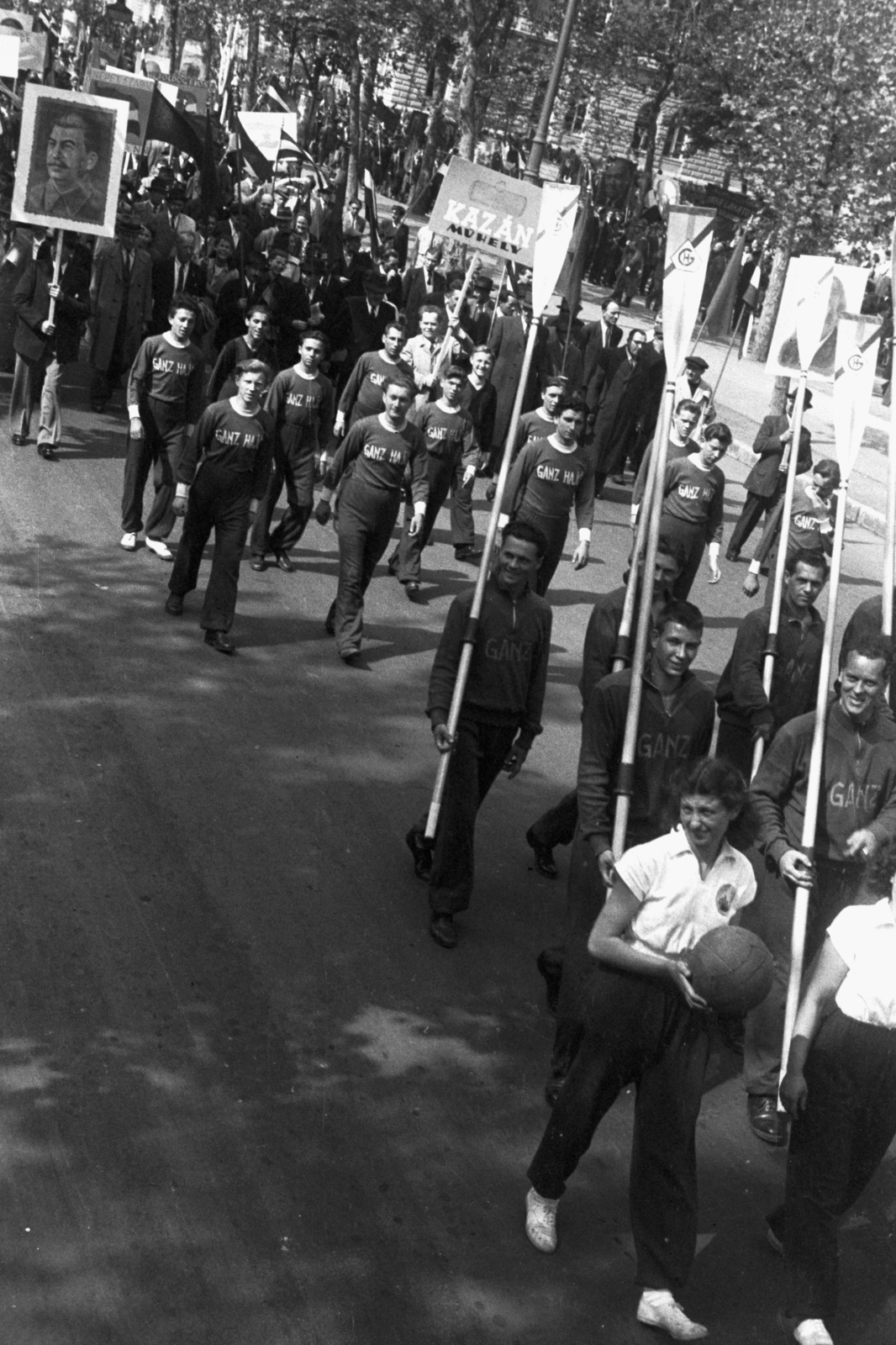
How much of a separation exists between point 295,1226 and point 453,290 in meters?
17.2

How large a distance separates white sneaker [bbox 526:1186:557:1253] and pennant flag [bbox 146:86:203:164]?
57.3 feet

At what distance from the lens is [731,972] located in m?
4.94

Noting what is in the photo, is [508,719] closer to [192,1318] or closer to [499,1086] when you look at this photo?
[499,1086]

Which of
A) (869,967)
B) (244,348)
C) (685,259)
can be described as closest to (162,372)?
(244,348)

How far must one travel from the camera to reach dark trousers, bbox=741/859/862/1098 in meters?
6.47

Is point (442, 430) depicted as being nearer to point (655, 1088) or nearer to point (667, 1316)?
point (655, 1088)

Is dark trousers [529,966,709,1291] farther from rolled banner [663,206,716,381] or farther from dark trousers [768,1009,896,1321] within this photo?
rolled banner [663,206,716,381]

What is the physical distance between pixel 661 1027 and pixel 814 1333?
3.42 feet

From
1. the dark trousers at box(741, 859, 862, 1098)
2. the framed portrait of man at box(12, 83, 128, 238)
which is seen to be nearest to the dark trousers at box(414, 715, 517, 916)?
the dark trousers at box(741, 859, 862, 1098)

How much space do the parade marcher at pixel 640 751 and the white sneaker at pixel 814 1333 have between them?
1.44 meters

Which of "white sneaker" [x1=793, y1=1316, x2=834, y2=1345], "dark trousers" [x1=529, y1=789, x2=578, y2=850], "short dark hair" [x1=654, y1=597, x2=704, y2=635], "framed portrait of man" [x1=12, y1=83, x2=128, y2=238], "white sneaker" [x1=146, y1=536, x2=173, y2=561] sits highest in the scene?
"framed portrait of man" [x1=12, y1=83, x2=128, y2=238]

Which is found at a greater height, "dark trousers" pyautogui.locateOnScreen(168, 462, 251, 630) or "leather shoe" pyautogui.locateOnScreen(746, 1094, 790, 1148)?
"dark trousers" pyautogui.locateOnScreen(168, 462, 251, 630)

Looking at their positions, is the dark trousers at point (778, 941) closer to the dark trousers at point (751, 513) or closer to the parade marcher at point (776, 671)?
the parade marcher at point (776, 671)

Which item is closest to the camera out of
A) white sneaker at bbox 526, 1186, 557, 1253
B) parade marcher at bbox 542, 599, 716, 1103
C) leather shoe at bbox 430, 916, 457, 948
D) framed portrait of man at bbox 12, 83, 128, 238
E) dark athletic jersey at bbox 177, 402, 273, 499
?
white sneaker at bbox 526, 1186, 557, 1253
